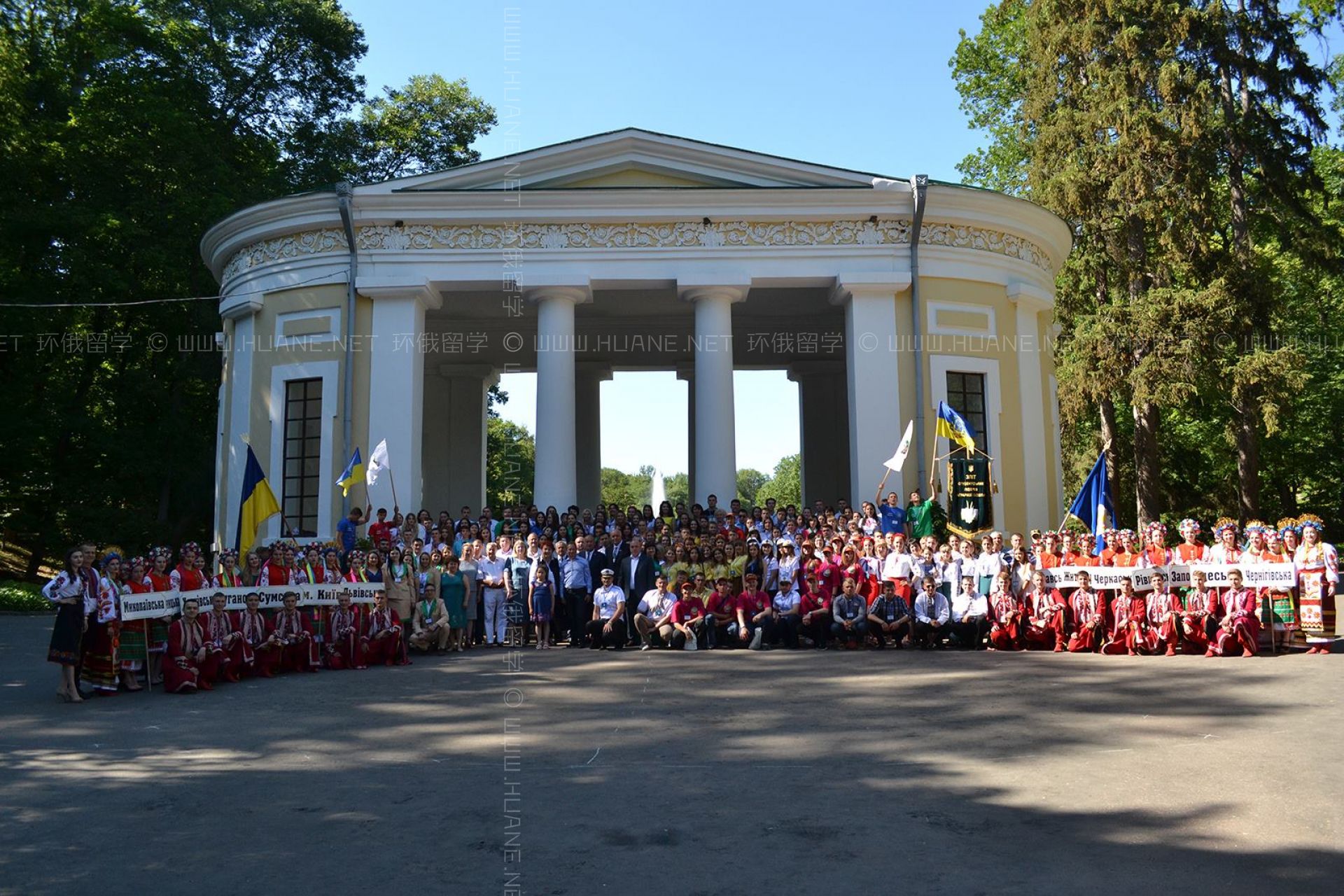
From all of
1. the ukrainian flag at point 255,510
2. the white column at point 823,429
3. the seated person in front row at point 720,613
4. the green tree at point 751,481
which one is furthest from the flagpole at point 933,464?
the green tree at point 751,481

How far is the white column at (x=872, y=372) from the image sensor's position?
65.8ft

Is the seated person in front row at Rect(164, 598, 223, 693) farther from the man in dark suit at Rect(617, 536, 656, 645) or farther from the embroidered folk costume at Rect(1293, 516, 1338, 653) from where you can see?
the embroidered folk costume at Rect(1293, 516, 1338, 653)

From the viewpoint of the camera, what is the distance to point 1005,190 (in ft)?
112

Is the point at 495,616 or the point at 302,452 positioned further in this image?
the point at 302,452

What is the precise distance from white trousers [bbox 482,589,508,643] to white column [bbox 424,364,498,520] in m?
13.0

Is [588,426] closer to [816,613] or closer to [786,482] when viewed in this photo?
[816,613]

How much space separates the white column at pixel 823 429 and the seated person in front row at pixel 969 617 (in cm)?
1375

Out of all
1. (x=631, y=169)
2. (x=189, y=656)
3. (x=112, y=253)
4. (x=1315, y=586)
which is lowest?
(x=189, y=656)

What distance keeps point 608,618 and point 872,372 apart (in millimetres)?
8150

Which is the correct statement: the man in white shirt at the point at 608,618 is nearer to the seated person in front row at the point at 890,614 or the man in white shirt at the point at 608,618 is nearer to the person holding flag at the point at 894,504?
the seated person in front row at the point at 890,614

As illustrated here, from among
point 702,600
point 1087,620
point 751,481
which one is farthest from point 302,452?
point 751,481

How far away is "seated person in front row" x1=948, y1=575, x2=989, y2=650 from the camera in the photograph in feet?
46.8

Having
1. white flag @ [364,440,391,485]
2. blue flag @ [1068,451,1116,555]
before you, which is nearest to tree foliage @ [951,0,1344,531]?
blue flag @ [1068,451,1116,555]

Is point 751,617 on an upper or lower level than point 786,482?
lower
